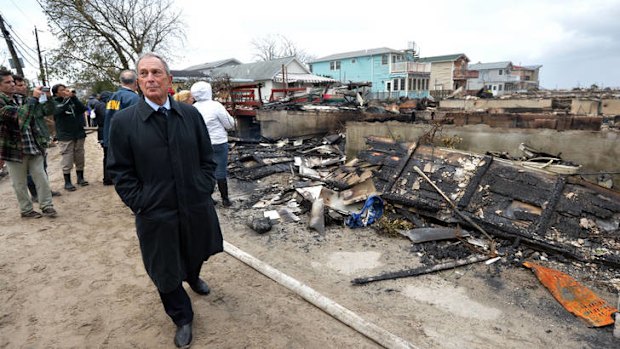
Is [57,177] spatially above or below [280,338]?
above

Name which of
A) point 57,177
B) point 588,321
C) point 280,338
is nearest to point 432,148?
point 588,321

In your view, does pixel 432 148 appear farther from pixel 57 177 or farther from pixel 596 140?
pixel 57 177

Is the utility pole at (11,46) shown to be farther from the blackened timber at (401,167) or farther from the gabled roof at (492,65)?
the gabled roof at (492,65)

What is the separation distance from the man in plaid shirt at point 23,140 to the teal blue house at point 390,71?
32.2 metres

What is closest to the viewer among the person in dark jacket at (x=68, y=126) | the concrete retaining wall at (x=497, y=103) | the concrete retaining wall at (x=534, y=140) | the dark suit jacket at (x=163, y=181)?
the dark suit jacket at (x=163, y=181)

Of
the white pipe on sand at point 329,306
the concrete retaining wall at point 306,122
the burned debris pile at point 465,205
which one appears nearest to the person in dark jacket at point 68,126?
the burned debris pile at point 465,205

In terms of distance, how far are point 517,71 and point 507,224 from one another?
69.5 m

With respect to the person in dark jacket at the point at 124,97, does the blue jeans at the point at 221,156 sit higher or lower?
lower

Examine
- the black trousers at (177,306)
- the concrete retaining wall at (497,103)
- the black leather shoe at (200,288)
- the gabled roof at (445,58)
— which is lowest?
the black leather shoe at (200,288)

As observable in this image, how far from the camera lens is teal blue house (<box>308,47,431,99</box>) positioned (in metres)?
36.6

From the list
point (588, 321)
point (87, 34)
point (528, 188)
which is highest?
point (87, 34)

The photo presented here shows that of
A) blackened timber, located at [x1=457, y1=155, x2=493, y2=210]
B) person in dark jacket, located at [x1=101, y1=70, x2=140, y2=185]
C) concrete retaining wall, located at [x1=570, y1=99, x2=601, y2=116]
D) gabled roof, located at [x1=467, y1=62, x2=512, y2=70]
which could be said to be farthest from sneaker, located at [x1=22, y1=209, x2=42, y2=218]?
gabled roof, located at [x1=467, y1=62, x2=512, y2=70]

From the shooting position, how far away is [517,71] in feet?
198

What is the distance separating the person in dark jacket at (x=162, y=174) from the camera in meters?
2.09
